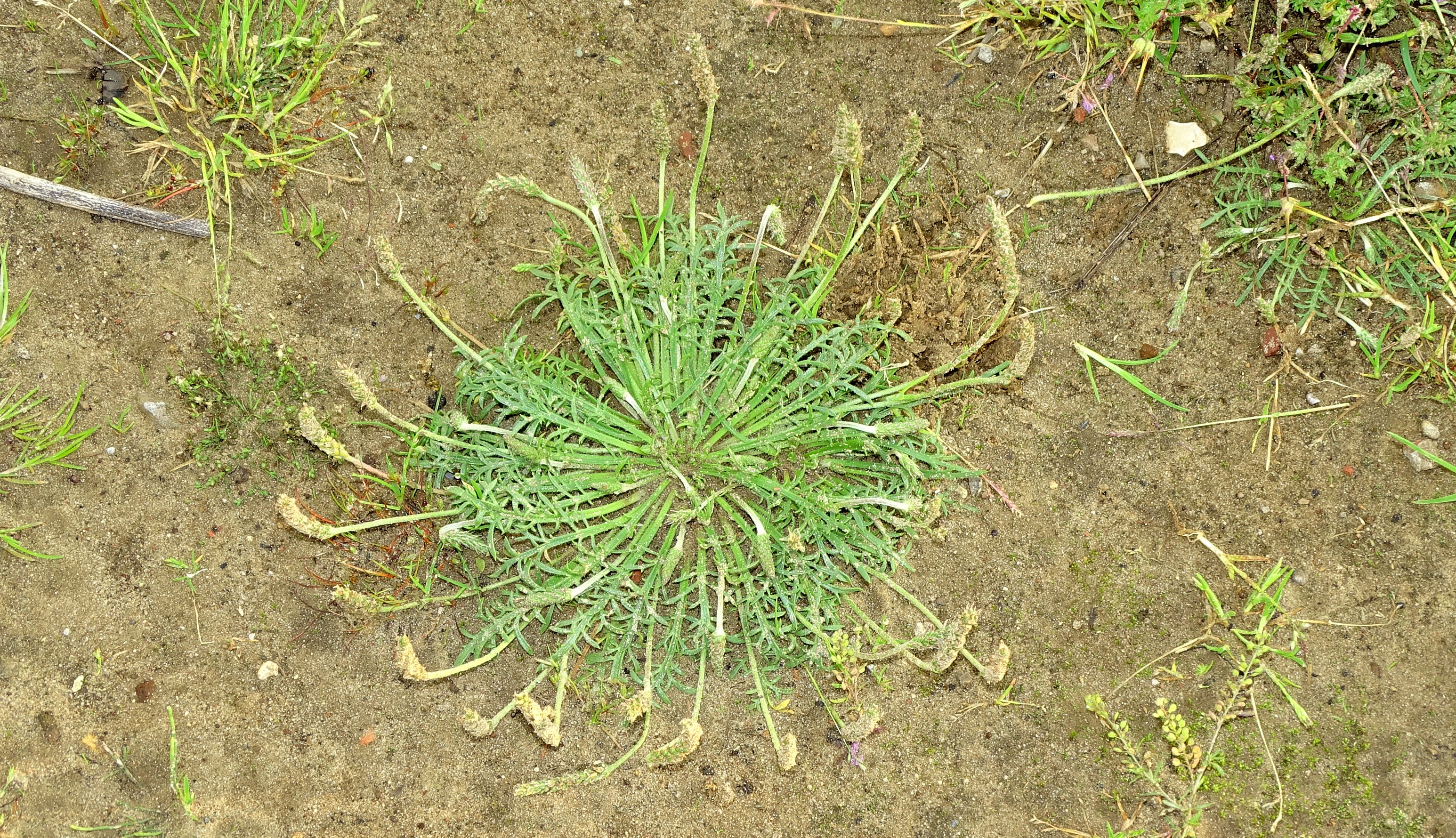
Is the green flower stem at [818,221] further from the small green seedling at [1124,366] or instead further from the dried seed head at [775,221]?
the small green seedling at [1124,366]

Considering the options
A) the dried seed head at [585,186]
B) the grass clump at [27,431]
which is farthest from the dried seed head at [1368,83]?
the grass clump at [27,431]

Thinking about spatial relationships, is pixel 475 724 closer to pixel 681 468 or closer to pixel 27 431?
pixel 681 468

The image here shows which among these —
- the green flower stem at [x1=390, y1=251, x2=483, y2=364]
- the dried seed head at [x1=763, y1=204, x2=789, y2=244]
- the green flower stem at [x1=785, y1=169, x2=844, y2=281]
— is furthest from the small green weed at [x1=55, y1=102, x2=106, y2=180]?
the green flower stem at [x1=785, y1=169, x2=844, y2=281]

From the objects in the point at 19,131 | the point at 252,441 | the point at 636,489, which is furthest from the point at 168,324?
the point at 636,489

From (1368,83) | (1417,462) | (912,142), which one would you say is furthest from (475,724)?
(1368,83)

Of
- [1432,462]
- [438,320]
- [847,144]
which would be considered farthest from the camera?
[1432,462]

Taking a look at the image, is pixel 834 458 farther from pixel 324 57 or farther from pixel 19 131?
pixel 19 131
